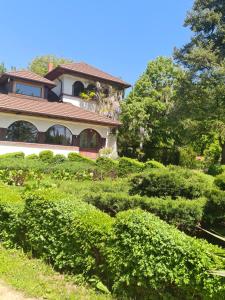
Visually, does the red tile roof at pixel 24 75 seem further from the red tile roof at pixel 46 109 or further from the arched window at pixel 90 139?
the arched window at pixel 90 139

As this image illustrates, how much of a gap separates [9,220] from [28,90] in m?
23.1

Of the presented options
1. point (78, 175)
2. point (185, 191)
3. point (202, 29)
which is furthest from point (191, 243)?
point (202, 29)

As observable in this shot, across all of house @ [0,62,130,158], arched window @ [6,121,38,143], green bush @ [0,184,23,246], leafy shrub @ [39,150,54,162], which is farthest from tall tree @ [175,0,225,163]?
green bush @ [0,184,23,246]

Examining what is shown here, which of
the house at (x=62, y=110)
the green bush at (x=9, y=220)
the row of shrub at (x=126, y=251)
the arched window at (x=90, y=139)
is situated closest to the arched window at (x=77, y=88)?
the house at (x=62, y=110)

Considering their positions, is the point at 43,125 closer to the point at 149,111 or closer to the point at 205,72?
the point at 149,111

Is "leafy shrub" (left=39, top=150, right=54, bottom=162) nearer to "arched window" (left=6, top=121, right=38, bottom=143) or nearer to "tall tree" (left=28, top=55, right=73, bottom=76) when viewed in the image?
"arched window" (left=6, top=121, right=38, bottom=143)

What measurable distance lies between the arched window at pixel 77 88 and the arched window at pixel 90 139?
4673mm

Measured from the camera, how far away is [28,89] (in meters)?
29.8

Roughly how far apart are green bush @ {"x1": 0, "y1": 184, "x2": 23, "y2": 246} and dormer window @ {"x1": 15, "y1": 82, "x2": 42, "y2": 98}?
2219 centimetres

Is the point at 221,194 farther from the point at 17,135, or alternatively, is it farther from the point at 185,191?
the point at 17,135

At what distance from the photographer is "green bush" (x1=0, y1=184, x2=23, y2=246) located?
7.79 metres

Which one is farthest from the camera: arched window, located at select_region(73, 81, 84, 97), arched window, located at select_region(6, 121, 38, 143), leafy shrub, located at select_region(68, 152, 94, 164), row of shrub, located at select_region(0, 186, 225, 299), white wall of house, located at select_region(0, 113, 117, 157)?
arched window, located at select_region(73, 81, 84, 97)

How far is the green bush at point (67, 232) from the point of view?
5.93 m

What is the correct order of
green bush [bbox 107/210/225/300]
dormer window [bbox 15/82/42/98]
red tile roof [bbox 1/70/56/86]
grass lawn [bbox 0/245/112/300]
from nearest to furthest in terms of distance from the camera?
green bush [bbox 107/210/225/300]
grass lawn [bbox 0/245/112/300]
red tile roof [bbox 1/70/56/86]
dormer window [bbox 15/82/42/98]
